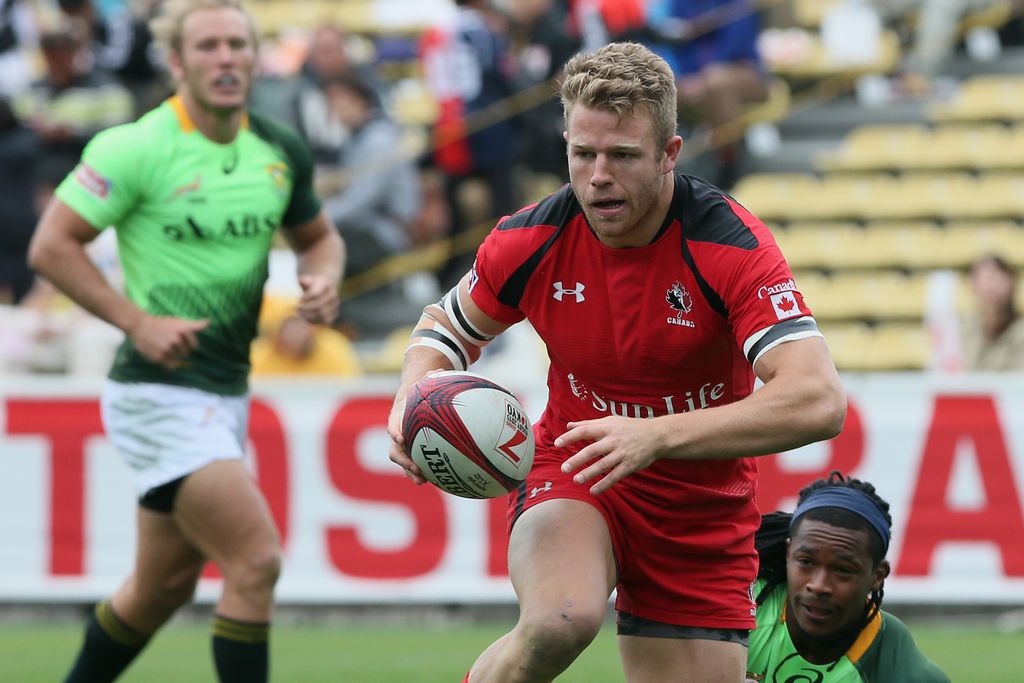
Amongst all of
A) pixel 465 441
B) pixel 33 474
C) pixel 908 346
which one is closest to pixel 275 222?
pixel 465 441

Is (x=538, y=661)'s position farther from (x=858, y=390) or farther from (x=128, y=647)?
(x=858, y=390)

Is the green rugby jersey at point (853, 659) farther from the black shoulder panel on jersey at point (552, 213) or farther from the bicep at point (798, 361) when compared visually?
the black shoulder panel on jersey at point (552, 213)

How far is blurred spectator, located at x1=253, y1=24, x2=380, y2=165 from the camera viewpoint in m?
12.5

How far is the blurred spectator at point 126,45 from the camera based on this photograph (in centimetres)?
1355

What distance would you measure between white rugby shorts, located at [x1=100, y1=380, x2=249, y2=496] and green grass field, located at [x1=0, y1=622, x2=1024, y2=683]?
2007 mm

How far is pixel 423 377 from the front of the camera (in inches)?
190

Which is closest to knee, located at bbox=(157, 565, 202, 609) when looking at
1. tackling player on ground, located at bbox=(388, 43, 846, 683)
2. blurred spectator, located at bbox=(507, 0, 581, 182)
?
tackling player on ground, located at bbox=(388, 43, 846, 683)

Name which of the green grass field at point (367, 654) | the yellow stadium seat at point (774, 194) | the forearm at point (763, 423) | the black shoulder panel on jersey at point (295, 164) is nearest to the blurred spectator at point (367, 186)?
the yellow stadium seat at point (774, 194)

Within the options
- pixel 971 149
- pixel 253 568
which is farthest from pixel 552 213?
pixel 971 149

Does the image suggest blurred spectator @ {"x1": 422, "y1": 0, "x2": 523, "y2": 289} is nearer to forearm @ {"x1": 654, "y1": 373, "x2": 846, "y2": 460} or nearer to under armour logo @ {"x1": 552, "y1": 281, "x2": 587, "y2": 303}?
under armour logo @ {"x1": 552, "y1": 281, "x2": 587, "y2": 303}

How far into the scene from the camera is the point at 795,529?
538 centimetres

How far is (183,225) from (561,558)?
2.39 meters

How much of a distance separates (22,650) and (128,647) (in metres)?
2.94

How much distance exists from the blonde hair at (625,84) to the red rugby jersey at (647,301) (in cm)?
32
